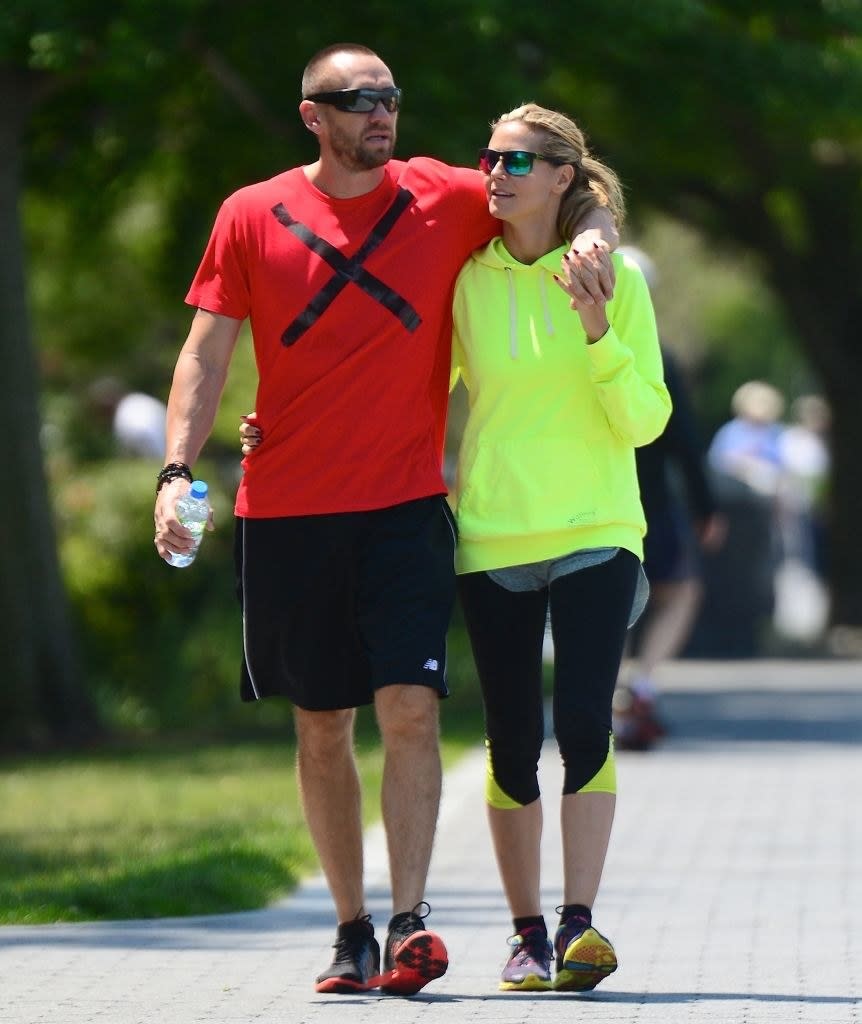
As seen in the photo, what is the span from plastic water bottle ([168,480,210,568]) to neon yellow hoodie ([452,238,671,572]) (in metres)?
0.63

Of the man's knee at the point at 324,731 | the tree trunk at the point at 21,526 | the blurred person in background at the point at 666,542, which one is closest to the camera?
the man's knee at the point at 324,731

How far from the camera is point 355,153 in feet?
17.6

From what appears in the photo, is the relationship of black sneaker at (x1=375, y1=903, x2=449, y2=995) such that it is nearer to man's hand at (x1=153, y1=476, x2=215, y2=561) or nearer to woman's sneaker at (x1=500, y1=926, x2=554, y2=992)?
woman's sneaker at (x1=500, y1=926, x2=554, y2=992)

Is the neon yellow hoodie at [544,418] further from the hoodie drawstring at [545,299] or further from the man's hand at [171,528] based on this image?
the man's hand at [171,528]

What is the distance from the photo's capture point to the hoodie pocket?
5359 millimetres

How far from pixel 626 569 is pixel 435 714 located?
538mm

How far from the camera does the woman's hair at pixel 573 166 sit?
5.43 meters

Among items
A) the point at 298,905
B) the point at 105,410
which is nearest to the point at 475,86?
the point at 105,410

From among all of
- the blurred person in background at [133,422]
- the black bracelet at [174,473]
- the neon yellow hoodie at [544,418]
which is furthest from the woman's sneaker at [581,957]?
the blurred person in background at [133,422]

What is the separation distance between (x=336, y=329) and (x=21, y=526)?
680cm

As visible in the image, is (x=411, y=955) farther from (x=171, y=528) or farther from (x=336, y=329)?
(x=336, y=329)

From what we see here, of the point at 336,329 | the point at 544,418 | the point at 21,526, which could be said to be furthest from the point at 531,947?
the point at 21,526

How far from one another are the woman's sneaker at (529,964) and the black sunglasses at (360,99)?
1.89m

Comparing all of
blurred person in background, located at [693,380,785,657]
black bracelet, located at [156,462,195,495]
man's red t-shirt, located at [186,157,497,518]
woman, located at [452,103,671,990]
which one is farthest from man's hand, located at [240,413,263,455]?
blurred person in background, located at [693,380,785,657]
